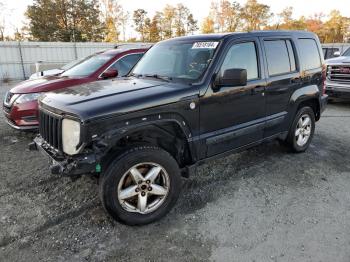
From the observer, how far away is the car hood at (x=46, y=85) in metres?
5.47

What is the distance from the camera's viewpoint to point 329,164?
15.5 ft

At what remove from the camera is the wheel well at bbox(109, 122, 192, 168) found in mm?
3072

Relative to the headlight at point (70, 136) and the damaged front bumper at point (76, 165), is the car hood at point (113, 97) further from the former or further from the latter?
the damaged front bumper at point (76, 165)

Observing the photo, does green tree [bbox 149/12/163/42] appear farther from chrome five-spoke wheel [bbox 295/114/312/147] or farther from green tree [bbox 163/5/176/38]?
chrome five-spoke wheel [bbox 295/114/312/147]

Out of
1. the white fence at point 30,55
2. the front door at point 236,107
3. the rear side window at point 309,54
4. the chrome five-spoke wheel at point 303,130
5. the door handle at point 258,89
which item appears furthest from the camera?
the white fence at point 30,55

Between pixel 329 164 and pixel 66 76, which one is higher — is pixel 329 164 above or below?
below

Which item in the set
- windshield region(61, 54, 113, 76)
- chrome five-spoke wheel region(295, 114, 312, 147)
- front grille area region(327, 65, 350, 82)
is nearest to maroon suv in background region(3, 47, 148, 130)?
windshield region(61, 54, 113, 76)

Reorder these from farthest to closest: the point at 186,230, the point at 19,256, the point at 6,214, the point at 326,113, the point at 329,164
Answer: the point at 326,113 → the point at 329,164 → the point at 6,214 → the point at 186,230 → the point at 19,256

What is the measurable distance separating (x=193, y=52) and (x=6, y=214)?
114 inches

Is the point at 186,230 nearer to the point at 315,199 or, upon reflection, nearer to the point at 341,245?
the point at 341,245

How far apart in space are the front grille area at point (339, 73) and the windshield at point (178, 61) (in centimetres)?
672

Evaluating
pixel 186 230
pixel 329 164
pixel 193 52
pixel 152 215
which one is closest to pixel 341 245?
pixel 186 230

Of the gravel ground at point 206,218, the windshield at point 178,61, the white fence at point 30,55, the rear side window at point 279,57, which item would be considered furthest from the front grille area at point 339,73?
the white fence at point 30,55

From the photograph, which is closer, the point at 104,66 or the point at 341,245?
the point at 341,245
